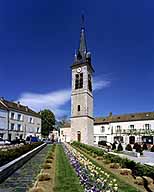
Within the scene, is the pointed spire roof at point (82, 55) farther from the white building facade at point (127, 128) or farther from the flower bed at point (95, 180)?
the flower bed at point (95, 180)

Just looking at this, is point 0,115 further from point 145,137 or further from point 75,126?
point 145,137

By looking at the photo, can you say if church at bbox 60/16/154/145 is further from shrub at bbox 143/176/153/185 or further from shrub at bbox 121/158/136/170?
shrub at bbox 143/176/153/185

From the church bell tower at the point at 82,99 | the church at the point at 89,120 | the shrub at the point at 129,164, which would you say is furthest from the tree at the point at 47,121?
the shrub at the point at 129,164

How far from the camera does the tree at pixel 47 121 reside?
78.0m

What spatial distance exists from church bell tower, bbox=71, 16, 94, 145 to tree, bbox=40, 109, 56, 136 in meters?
27.7

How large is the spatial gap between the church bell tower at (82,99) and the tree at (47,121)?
27.7 m

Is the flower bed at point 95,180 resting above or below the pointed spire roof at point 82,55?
below

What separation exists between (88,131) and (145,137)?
16.5m

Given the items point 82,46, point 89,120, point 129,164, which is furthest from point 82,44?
point 129,164

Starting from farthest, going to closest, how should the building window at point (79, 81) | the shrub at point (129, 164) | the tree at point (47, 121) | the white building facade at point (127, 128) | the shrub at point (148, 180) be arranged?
the tree at point (47, 121) < the white building facade at point (127, 128) < the building window at point (79, 81) < the shrub at point (129, 164) < the shrub at point (148, 180)

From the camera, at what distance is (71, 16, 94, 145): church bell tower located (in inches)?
1949

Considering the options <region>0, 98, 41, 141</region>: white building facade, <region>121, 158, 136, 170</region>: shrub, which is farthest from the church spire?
<region>121, 158, 136, 170</region>: shrub

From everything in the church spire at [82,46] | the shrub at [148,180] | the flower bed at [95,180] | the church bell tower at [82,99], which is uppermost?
the church spire at [82,46]

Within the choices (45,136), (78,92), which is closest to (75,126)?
(78,92)
